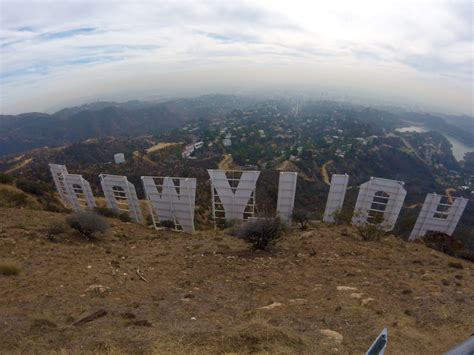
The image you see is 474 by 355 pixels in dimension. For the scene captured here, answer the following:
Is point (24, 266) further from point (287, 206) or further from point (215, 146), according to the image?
point (215, 146)

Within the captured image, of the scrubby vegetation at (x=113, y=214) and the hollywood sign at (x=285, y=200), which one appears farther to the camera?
the scrubby vegetation at (x=113, y=214)

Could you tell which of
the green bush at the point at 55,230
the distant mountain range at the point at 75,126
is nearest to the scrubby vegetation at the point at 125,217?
the green bush at the point at 55,230

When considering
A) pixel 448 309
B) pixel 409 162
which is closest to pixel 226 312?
pixel 448 309

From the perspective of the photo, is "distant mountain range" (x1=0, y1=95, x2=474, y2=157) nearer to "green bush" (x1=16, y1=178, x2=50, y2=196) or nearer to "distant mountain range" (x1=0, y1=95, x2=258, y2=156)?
"distant mountain range" (x1=0, y1=95, x2=258, y2=156)

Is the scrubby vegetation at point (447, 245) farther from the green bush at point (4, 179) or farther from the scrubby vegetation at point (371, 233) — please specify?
the green bush at point (4, 179)

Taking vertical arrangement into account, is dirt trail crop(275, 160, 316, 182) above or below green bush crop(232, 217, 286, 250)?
below

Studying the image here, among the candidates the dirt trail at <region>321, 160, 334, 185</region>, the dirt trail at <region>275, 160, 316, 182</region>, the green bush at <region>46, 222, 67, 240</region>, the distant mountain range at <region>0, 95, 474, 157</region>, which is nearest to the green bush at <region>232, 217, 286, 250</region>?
the green bush at <region>46, 222, 67, 240</region>
